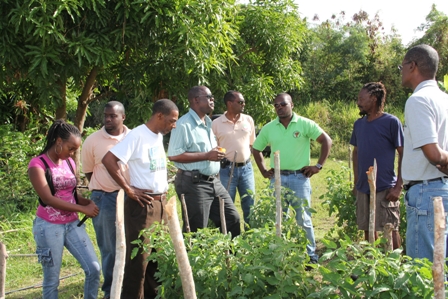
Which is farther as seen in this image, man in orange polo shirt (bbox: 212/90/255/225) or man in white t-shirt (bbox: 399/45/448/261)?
man in orange polo shirt (bbox: 212/90/255/225)

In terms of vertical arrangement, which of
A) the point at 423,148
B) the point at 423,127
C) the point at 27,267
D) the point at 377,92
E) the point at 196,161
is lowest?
the point at 27,267

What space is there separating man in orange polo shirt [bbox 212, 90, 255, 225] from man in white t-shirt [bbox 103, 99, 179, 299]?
1848 mm

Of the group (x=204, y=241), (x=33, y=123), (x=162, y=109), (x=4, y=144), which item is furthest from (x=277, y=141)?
(x=33, y=123)

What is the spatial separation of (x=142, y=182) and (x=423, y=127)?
214 centimetres

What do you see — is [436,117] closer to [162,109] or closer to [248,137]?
[162,109]

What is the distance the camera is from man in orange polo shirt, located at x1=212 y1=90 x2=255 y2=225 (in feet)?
18.6

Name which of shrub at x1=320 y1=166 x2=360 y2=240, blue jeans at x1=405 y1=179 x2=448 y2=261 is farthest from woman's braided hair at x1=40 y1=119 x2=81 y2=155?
shrub at x1=320 y1=166 x2=360 y2=240

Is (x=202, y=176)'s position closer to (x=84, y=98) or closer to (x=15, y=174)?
(x=84, y=98)

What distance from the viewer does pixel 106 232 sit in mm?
4262

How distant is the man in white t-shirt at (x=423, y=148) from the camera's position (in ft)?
8.87

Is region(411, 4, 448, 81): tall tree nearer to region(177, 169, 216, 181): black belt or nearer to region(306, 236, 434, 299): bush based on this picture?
region(177, 169, 216, 181): black belt

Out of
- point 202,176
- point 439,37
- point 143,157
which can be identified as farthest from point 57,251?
point 439,37

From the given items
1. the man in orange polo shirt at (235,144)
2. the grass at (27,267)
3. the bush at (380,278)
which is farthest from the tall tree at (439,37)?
the bush at (380,278)

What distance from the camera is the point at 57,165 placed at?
11.5ft
